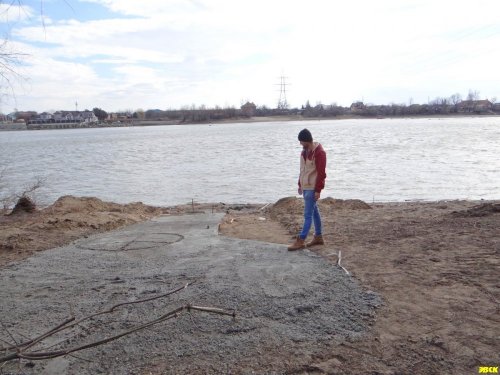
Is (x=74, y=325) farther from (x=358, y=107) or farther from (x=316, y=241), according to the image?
(x=358, y=107)

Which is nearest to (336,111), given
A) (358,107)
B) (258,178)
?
(358,107)

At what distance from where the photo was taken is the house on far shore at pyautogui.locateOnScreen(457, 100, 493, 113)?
137250mm

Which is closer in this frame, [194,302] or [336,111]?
[194,302]

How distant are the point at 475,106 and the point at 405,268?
499ft

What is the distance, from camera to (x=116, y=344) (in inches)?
159

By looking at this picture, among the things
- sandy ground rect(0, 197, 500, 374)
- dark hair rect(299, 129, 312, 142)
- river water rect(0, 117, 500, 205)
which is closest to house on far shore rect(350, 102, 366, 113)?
river water rect(0, 117, 500, 205)

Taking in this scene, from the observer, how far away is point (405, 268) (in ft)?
19.9

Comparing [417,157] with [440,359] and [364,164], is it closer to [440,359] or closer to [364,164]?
[364,164]

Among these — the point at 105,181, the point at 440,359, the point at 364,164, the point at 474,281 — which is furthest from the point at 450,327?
the point at 364,164

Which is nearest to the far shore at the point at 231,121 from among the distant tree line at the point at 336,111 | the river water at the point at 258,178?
the distant tree line at the point at 336,111

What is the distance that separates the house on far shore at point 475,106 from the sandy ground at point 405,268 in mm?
142506

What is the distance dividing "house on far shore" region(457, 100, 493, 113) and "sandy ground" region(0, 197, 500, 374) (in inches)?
5610

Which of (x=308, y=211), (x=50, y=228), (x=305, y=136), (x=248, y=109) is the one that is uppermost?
(x=248, y=109)

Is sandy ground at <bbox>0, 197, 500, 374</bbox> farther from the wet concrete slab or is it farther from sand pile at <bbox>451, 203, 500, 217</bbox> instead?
the wet concrete slab
